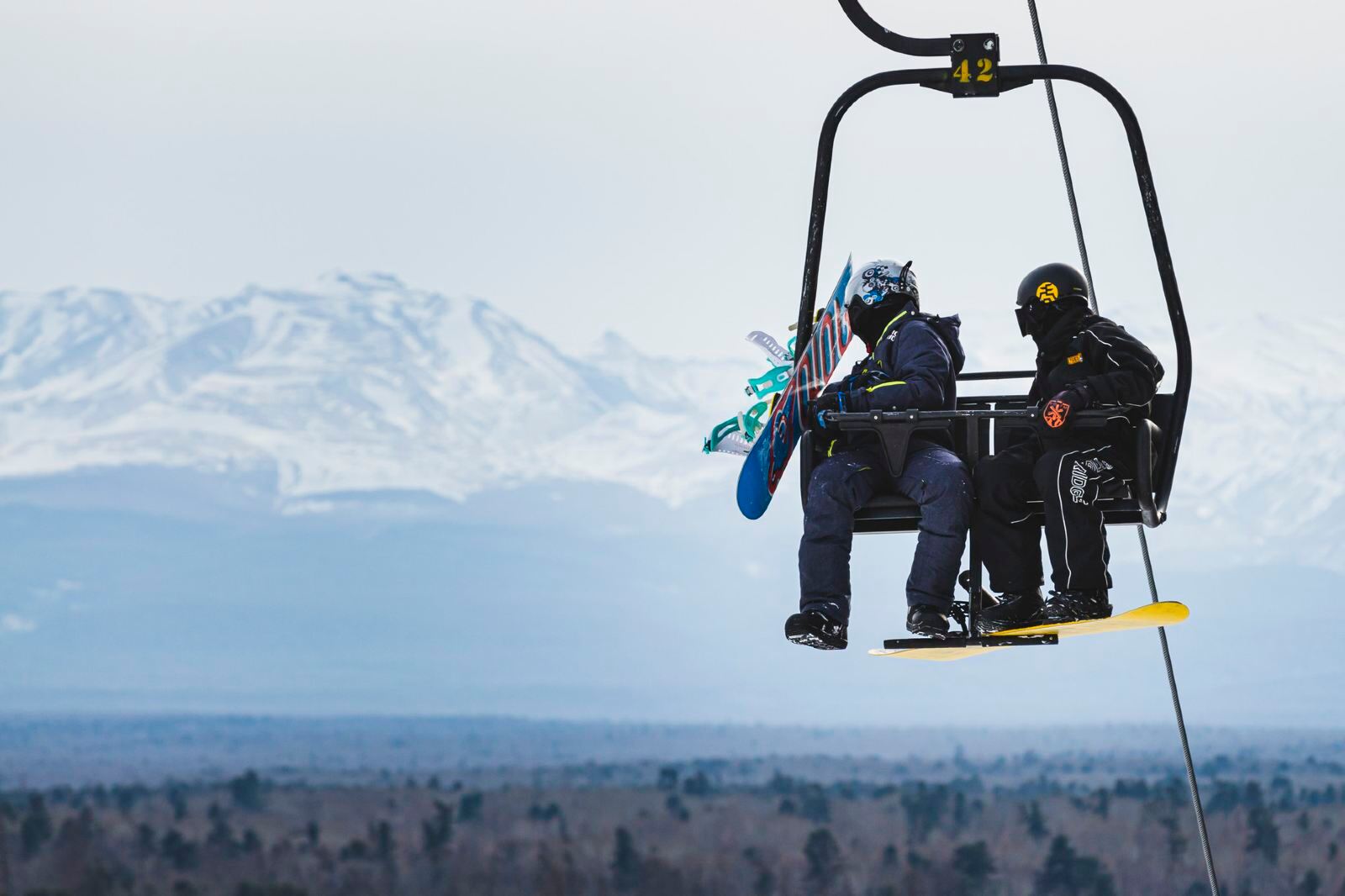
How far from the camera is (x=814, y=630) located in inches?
332

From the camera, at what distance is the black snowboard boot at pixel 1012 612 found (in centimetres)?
871

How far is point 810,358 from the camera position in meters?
8.77

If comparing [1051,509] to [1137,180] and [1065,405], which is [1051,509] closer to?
[1065,405]

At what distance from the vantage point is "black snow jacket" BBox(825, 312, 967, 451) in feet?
28.0

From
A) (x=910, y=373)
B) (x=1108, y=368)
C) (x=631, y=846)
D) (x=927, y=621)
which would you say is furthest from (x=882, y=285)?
(x=631, y=846)

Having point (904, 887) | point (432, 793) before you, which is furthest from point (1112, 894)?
point (432, 793)

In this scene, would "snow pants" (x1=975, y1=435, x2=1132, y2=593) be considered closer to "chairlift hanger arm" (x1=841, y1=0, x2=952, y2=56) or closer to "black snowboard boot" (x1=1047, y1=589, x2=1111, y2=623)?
"black snowboard boot" (x1=1047, y1=589, x2=1111, y2=623)

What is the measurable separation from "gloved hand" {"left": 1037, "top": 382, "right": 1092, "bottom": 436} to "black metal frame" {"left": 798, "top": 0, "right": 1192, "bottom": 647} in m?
0.09

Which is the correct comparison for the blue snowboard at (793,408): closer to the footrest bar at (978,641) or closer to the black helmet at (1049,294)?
the black helmet at (1049,294)

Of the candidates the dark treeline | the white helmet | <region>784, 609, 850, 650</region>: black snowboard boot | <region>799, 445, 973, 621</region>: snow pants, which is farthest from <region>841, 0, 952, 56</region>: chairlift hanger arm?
the dark treeline

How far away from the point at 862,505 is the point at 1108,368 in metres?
1.09

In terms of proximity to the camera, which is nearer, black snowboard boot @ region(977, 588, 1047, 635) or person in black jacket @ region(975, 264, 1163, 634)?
person in black jacket @ region(975, 264, 1163, 634)

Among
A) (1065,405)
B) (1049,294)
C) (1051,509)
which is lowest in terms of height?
(1051,509)

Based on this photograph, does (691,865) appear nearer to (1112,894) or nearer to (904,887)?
(904,887)
